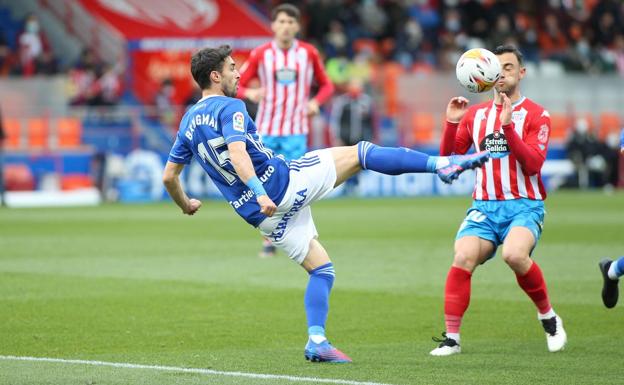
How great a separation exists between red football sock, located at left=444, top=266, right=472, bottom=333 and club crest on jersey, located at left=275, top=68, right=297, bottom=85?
6.65m

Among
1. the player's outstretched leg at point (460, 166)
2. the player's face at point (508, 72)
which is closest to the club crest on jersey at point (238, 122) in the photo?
the player's outstretched leg at point (460, 166)

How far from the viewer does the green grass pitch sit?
24.9ft

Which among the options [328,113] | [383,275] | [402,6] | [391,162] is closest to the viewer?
[391,162]

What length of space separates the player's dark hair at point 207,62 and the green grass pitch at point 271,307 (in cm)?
185

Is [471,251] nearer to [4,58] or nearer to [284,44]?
[284,44]

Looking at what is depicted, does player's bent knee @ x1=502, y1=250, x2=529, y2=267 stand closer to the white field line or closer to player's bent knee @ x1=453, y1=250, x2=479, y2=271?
player's bent knee @ x1=453, y1=250, x2=479, y2=271

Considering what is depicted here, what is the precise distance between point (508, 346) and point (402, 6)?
26.3 metres

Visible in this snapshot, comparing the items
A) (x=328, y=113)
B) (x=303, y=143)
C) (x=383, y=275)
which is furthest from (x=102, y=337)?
(x=328, y=113)

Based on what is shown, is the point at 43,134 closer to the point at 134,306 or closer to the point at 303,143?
the point at 303,143

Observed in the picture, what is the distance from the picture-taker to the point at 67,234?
58.3 ft

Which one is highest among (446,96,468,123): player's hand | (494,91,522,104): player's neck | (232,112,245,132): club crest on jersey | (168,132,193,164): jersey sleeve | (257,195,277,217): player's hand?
(494,91,522,104): player's neck

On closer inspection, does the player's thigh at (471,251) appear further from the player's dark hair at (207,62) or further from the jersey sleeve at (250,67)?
the jersey sleeve at (250,67)

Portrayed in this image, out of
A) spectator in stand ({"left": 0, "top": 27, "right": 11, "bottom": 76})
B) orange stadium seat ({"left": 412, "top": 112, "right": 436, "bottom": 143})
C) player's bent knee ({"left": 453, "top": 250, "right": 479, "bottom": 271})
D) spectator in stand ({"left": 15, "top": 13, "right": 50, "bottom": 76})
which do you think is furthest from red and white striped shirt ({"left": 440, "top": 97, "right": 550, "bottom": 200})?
spectator in stand ({"left": 0, "top": 27, "right": 11, "bottom": 76})

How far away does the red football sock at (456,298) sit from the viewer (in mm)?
8250
